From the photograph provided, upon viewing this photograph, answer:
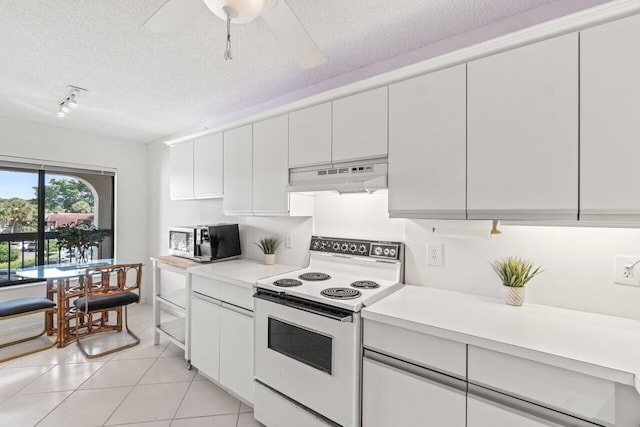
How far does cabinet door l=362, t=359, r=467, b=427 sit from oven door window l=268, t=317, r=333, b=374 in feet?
0.71

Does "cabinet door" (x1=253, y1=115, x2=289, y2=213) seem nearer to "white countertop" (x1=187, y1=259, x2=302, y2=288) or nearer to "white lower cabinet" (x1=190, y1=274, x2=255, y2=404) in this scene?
"white countertop" (x1=187, y1=259, x2=302, y2=288)

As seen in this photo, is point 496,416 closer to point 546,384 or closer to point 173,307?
point 546,384

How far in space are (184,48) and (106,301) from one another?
2.56m

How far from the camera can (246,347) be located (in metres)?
2.03

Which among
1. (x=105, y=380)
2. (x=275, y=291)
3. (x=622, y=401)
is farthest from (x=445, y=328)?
(x=105, y=380)

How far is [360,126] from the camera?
1.82 m

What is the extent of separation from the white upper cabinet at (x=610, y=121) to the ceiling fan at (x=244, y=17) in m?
Answer: 1.12

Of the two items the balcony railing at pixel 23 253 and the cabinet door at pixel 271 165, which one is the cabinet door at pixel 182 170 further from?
the balcony railing at pixel 23 253

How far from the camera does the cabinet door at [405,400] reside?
49.1 inches

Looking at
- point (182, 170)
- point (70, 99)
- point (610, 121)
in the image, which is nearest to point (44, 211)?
point (70, 99)

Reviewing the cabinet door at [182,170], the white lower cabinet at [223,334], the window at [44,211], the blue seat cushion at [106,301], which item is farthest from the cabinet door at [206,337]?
the window at [44,211]

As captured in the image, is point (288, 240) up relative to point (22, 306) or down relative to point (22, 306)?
up

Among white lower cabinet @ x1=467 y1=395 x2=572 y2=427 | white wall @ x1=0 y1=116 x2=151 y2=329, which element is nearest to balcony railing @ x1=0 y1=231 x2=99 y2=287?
white wall @ x1=0 y1=116 x2=151 y2=329

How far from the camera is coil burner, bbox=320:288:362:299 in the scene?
1.62m
